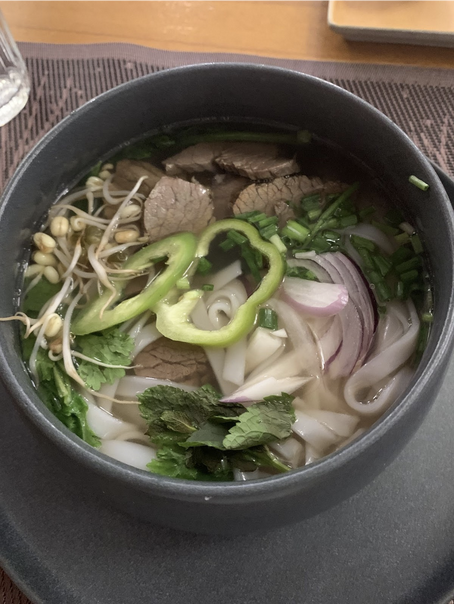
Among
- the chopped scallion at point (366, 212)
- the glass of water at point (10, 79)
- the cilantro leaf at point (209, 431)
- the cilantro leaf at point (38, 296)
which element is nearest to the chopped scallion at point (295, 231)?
the chopped scallion at point (366, 212)

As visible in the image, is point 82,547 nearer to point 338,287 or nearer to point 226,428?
point 226,428

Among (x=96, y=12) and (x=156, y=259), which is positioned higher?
(x=96, y=12)

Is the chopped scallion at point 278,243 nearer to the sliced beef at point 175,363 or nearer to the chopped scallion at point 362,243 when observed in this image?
the chopped scallion at point 362,243

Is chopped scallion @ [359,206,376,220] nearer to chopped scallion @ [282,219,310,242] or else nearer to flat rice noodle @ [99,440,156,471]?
chopped scallion @ [282,219,310,242]

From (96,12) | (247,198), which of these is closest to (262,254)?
(247,198)

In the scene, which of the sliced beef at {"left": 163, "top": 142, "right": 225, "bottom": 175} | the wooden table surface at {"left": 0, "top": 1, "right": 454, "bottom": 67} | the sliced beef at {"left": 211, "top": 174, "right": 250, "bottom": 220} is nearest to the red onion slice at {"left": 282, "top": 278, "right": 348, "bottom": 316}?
the sliced beef at {"left": 211, "top": 174, "right": 250, "bottom": 220}

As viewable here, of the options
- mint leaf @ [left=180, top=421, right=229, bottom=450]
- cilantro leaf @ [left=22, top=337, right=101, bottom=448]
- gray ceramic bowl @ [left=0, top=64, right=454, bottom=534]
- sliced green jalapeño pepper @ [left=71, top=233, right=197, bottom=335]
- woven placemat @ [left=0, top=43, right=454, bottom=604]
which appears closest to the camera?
gray ceramic bowl @ [left=0, top=64, right=454, bottom=534]

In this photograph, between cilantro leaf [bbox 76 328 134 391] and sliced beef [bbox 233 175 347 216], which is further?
sliced beef [bbox 233 175 347 216]
